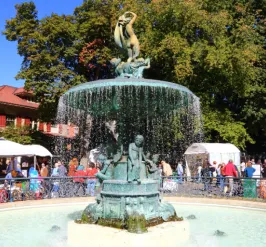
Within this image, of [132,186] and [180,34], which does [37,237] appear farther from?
[180,34]

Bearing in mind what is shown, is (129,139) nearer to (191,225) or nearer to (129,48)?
(129,48)

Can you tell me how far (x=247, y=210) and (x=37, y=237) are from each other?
6.39m

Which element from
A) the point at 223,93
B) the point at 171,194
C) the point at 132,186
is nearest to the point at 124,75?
the point at 132,186

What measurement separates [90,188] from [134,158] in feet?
20.3

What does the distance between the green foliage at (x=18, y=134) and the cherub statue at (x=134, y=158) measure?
23.6 metres

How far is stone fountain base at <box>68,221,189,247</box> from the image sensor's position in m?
6.57

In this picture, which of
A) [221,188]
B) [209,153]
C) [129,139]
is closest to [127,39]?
[129,139]

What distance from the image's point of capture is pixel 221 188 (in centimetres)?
1357

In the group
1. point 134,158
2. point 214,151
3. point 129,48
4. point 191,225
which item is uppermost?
point 129,48

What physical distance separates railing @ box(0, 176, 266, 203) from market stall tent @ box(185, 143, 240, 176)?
6.98 metres

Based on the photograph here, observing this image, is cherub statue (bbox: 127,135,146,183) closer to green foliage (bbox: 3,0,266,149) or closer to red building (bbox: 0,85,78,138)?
green foliage (bbox: 3,0,266,149)

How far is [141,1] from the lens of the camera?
25.1 metres

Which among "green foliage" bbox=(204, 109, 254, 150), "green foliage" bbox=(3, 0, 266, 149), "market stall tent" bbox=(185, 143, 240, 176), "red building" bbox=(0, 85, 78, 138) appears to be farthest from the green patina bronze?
"red building" bbox=(0, 85, 78, 138)

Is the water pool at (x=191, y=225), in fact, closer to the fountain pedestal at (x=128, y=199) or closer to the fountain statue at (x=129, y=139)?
the fountain statue at (x=129, y=139)
